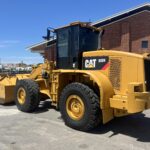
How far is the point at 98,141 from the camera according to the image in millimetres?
6789

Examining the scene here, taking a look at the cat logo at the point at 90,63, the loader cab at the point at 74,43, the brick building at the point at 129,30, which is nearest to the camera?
the cat logo at the point at 90,63

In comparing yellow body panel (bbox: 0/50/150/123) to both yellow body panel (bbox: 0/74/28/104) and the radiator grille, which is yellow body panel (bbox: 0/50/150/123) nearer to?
the radiator grille

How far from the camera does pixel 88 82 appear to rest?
26.9 ft

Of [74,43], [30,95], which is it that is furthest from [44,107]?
[74,43]

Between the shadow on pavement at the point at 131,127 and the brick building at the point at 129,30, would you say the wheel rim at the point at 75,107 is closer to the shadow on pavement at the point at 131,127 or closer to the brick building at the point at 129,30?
the shadow on pavement at the point at 131,127

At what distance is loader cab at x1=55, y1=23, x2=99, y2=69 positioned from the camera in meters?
8.73

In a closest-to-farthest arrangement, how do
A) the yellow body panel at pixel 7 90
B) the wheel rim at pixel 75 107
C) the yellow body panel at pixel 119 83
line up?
the yellow body panel at pixel 119 83 < the wheel rim at pixel 75 107 < the yellow body panel at pixel 7 90

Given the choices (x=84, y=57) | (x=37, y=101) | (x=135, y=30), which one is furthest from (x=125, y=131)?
(x=135, y=30)

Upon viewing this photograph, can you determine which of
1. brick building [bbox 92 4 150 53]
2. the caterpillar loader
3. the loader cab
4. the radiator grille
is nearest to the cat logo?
the caterpillar loader

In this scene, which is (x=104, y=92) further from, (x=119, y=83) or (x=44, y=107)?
(x=44, y=107)

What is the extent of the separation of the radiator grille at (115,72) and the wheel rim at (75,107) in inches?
36.9

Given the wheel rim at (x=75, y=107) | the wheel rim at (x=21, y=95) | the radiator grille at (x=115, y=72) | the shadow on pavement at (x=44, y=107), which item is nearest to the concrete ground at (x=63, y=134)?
the wheel rim at (x=75, y=107)

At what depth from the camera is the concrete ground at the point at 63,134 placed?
6.44m

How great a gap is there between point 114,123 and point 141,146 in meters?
2.06
